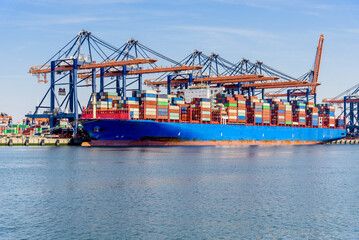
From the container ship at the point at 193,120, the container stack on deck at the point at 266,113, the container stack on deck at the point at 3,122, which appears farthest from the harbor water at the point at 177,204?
the container stack on deck at the point at 3,122

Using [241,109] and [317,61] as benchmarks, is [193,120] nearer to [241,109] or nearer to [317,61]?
[241,109]

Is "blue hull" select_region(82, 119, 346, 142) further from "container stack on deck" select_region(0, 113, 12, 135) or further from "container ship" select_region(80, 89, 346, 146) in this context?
"container stack on deck" select_region(0, 113, 12, 135)

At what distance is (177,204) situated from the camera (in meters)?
26.8

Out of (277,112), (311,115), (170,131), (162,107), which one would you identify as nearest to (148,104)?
(162,107)

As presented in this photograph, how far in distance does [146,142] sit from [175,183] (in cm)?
5247

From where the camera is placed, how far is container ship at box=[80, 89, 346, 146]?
85250 millimetres

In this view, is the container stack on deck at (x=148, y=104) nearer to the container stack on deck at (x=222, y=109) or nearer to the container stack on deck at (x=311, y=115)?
the container stack on deck at (x=222, y=109)

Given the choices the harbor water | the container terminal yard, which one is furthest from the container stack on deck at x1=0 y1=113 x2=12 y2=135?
the harbor water

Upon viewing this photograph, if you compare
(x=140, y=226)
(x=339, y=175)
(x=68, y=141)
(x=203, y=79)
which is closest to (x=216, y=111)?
(x=203, y=79)

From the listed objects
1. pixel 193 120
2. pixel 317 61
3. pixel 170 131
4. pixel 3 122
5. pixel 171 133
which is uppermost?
pixel 317 61

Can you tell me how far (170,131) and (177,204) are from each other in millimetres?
60966

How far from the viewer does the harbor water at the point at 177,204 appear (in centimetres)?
2073

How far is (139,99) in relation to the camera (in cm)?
8781

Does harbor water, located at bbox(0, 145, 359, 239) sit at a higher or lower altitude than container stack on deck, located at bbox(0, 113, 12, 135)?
lower
